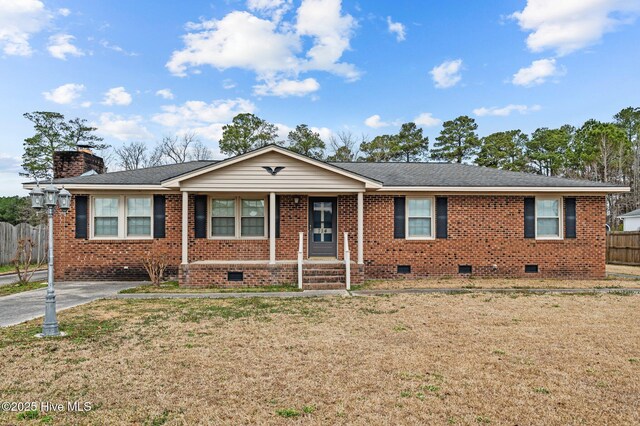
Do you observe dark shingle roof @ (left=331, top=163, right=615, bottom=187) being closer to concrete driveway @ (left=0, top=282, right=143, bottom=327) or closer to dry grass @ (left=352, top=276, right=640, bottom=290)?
dry grass @ (left=352, top=276, right=640, bottom=290)

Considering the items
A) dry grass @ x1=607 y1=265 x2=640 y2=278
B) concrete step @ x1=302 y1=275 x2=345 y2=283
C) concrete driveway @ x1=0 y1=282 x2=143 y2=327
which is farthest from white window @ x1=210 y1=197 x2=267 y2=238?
dry grass @ x1=607 y1=265 x2=640 y2=278

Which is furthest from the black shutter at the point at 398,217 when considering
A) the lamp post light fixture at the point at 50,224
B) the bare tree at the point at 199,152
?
the bare tree at the point at 199,152

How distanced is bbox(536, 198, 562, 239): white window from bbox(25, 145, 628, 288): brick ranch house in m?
0.03

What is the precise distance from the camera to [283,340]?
5820 millimetres

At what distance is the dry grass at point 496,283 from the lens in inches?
428

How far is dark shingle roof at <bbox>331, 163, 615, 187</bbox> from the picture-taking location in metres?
12.4

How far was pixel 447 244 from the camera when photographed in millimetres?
12594

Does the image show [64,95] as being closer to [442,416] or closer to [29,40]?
[29,40]

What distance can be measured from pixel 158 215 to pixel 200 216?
1310mm

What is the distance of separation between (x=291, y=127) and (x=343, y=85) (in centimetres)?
914

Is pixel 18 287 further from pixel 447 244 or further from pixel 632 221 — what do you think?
pixel 632 221

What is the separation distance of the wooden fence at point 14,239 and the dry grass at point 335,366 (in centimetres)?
1195

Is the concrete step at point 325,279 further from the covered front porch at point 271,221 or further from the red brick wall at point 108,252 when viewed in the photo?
the red brick wall at point 108,252

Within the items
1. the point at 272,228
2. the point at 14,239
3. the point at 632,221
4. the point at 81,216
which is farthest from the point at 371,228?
the point at 632,221
